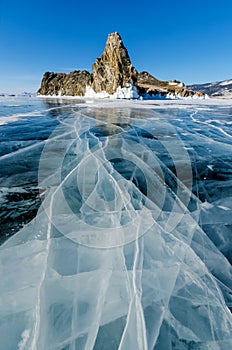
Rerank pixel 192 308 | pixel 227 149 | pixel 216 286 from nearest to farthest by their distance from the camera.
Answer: pixel 192 308 → pixel 216 286 → pixel 227 149

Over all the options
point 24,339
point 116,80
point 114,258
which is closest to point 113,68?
point 116,80

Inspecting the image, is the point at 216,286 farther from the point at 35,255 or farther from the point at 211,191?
the point at 211,191

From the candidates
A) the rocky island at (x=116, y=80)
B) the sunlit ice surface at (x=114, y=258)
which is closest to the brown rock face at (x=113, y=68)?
the rocky island at (x=116, y=80)

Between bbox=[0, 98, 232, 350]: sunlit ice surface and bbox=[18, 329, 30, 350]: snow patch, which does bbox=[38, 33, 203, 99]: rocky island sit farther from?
bbox=[18, 329, 30, 350]: snow patch

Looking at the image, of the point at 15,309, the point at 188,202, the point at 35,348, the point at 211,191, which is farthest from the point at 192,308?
the point at 211,191

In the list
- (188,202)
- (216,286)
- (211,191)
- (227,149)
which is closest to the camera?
(216,286)

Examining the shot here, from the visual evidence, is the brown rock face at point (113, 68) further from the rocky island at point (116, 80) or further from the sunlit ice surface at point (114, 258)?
the sunlit ice surface at point (114, 258)
